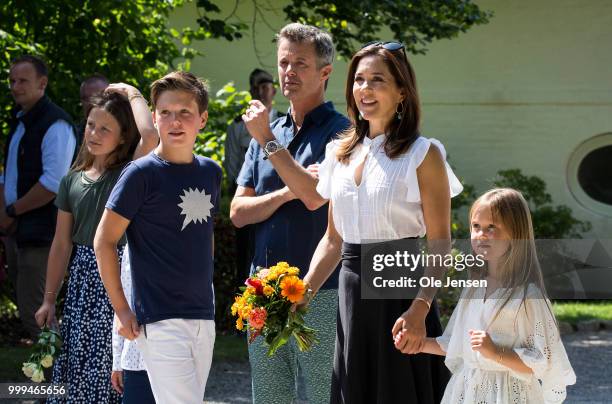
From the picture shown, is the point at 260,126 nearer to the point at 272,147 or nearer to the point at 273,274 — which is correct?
the point at 272,147

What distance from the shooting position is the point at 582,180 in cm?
1575

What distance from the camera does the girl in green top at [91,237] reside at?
5.12 meters

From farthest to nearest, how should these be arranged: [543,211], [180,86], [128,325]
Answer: [543,211], [180,86], [128,325]

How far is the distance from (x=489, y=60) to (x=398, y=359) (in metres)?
12.4

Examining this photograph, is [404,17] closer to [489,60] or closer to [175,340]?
[489,60]

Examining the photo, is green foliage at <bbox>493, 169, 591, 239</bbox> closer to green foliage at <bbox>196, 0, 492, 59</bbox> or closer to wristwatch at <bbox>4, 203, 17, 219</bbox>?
green foliage at <bbox>196, 0, 492, 59</bbox>

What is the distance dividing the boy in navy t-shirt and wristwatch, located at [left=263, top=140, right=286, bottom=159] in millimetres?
339

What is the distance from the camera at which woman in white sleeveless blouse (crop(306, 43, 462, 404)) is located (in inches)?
148

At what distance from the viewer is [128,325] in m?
4.09

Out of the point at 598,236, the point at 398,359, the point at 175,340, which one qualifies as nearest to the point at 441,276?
the point at 398,359

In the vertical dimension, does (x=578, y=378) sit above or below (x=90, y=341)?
below

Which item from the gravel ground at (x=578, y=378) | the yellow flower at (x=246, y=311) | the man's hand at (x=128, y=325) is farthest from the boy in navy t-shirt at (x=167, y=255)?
the gravel ground at (x=578, y=378)

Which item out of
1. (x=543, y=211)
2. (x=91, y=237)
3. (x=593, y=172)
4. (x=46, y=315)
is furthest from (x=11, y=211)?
(x=593, y=172)

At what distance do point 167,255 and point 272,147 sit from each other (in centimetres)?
68
